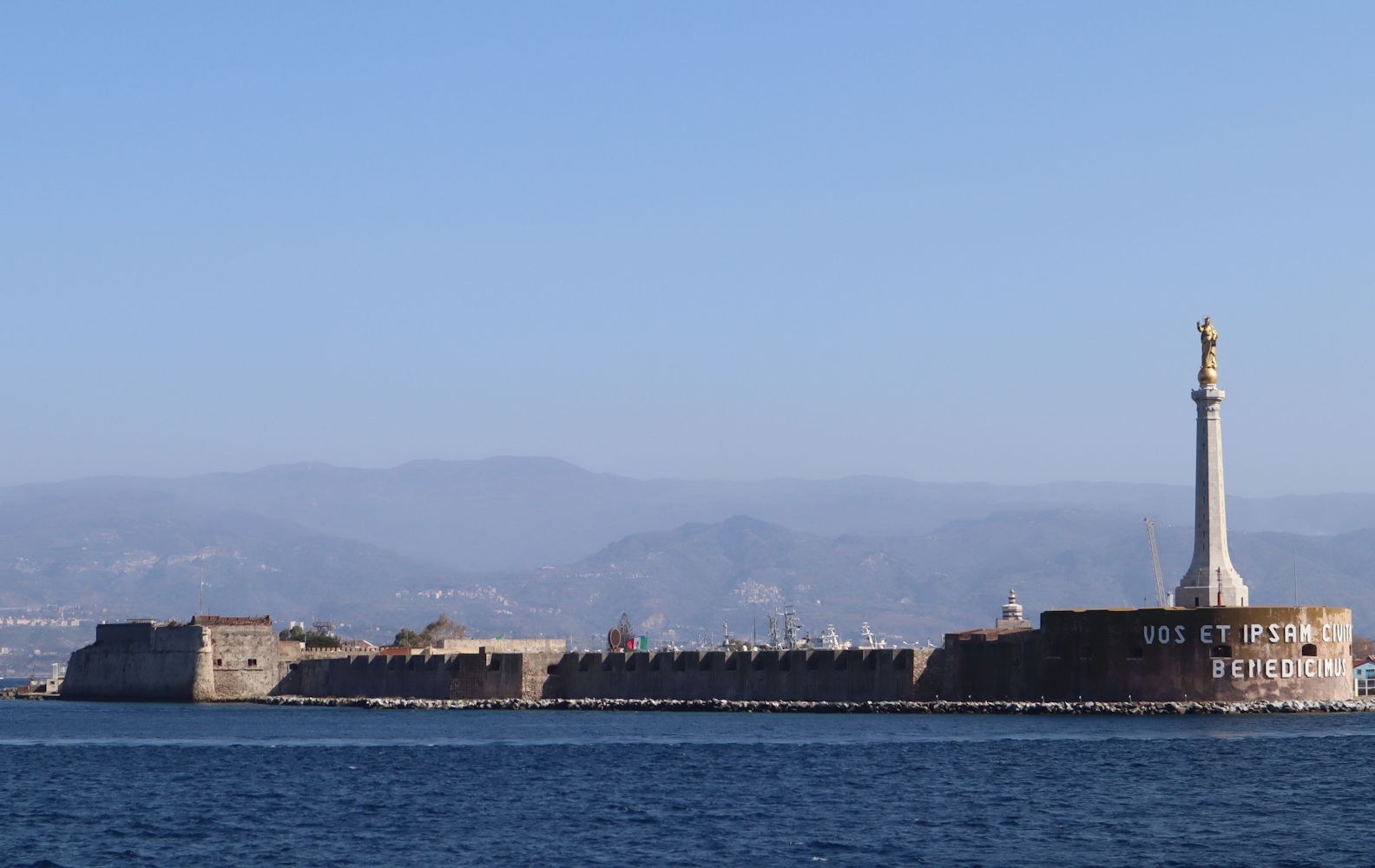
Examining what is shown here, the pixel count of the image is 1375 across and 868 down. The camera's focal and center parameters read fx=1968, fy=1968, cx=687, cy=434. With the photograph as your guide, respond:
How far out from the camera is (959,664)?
84.4m

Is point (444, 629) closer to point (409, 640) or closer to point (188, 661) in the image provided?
point (409, 640)

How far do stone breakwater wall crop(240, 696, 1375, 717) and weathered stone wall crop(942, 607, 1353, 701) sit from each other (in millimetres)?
487

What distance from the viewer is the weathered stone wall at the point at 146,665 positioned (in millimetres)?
105625

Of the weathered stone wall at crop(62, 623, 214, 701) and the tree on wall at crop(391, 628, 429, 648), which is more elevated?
the tree on wall at crop(391, 628, 429, 648)

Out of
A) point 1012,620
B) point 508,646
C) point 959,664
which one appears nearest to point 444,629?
point 508,646

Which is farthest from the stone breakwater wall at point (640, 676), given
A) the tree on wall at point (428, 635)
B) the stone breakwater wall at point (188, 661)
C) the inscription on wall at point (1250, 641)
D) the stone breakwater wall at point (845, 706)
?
the tree on wall at point (428, 635)

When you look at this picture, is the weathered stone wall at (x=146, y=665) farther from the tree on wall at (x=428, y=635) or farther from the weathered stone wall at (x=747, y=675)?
the tree on wall at (x=428, y=635)

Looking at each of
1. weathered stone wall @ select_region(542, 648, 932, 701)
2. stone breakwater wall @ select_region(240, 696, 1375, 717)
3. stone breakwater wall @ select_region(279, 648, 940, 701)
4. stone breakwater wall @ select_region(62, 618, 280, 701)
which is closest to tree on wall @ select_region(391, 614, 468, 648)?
stone breakwater wall @ select_region(62, 618, 280, 701)

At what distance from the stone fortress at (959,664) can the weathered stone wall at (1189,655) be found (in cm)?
5

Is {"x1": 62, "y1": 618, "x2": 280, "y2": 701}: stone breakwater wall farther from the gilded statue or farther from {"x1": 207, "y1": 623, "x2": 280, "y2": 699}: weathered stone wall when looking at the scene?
the gilded statue

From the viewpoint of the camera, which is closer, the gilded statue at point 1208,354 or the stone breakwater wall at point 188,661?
the gilded statue at point 1208,354

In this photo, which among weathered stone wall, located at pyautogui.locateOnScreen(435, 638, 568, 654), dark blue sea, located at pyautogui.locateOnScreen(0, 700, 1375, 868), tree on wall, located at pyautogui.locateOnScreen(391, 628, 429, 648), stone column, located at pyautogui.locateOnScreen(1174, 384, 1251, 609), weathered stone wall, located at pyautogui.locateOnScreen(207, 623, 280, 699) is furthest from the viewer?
tree on wall, located at pyautogui.locateOnScreen(391, 628, 429, 648)

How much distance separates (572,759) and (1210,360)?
35432mm

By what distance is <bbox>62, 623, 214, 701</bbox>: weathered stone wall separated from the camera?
347 ft
